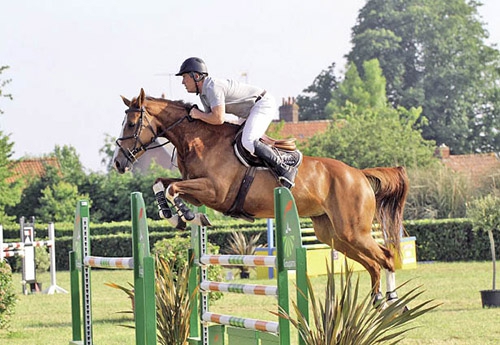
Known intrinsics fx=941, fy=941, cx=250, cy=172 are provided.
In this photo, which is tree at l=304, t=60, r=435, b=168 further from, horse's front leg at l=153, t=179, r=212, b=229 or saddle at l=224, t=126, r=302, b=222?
horse's front leg at l=153, t=179, r=212, b=229

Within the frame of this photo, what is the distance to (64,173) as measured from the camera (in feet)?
119

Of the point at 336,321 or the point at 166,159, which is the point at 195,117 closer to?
the point at 336,321

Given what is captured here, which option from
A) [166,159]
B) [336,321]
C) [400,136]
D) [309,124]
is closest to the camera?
[336,321]

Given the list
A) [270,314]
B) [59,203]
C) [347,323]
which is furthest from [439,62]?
[347,323]

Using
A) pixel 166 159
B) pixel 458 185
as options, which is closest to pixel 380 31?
pixel 166 159

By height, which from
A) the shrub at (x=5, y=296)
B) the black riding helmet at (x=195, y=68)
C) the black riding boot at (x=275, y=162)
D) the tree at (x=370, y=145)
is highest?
the tree at (x=370, y=145)

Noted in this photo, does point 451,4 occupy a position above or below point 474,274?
above

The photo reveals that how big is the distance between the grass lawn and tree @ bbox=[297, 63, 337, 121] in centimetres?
4406

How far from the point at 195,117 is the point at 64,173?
30.3 metres

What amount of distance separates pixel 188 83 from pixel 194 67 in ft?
0.43

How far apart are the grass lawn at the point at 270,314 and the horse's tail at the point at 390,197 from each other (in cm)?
77

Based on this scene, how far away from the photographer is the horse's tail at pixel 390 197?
828 centimetres

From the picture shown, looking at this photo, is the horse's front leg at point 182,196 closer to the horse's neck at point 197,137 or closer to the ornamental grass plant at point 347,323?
the horse's neck at point 197,137

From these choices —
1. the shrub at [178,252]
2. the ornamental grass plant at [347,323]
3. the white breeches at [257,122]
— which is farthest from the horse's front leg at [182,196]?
the shrub at [178,252]
